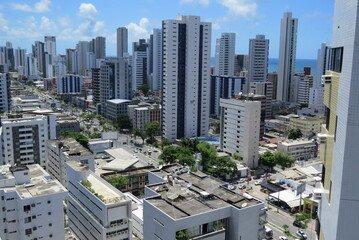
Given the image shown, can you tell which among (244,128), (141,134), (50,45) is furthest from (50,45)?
(244,128)

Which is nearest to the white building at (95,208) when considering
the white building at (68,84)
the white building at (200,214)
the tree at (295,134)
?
the white building at (200,214)

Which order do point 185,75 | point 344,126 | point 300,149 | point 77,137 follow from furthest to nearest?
point 185,75 < point 77,137 < point 300,149 < point 344,126

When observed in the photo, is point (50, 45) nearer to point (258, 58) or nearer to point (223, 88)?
point (258, 58)

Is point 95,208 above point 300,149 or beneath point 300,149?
above

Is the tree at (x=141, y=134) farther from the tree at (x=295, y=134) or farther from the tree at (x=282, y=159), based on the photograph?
the tree at (x=295, y=134)

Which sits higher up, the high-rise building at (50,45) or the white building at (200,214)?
the high-rise building at (50,45)
